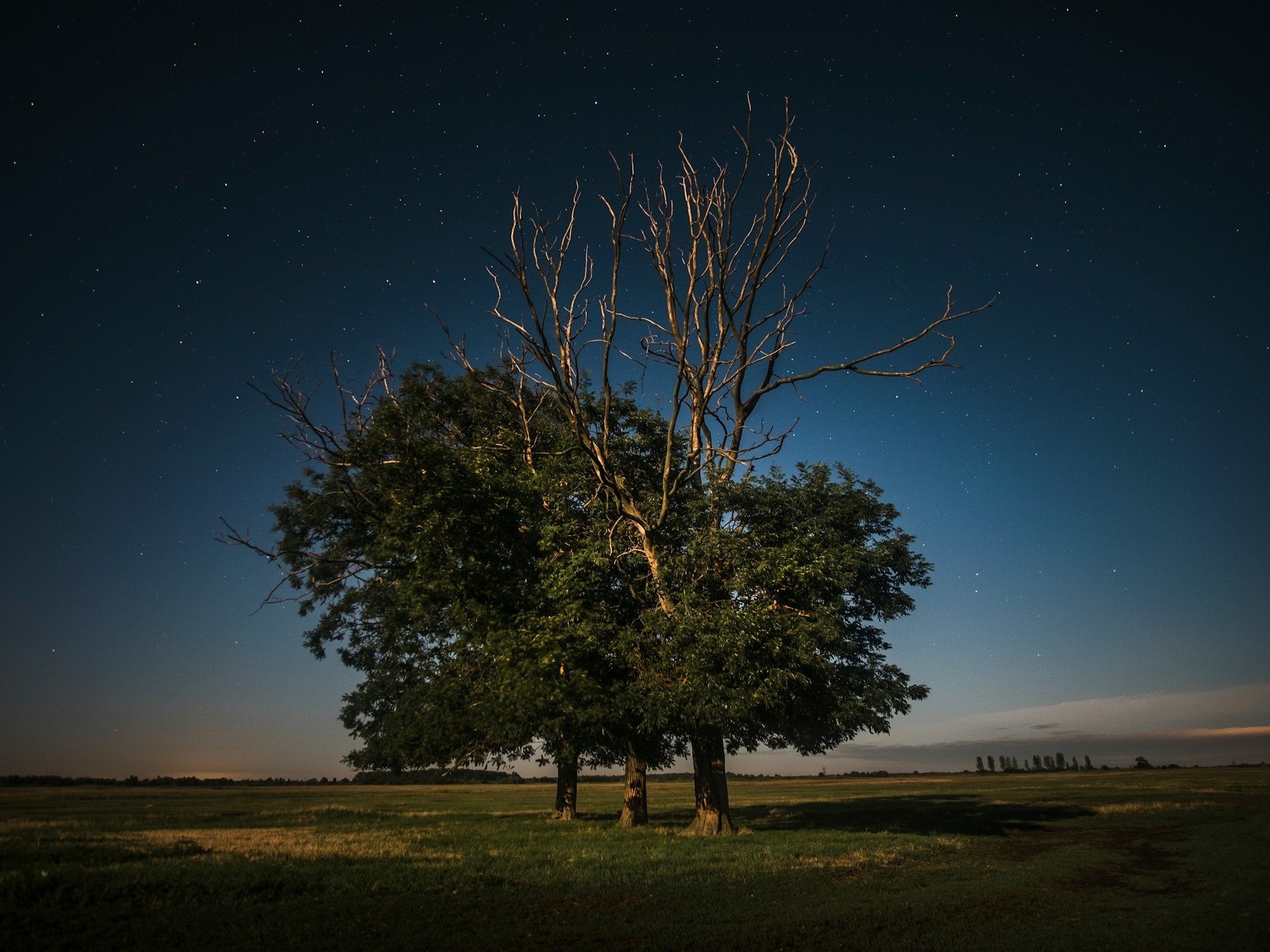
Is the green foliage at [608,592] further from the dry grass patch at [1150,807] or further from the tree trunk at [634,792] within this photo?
the dry grass patch at [1150,807]

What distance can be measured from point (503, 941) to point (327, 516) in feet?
87.2

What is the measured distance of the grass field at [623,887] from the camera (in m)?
10.4

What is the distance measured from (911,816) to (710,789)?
18370 millimetres

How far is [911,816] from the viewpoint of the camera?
37594 mm

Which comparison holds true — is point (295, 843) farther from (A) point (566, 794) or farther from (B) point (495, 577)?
(A) point (566, 794)

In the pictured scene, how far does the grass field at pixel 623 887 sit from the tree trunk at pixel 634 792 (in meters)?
1.18

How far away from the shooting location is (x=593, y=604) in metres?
24.6

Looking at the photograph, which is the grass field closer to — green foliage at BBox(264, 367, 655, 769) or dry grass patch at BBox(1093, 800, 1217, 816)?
green foliage at BBox(264, 367, 655, 769)

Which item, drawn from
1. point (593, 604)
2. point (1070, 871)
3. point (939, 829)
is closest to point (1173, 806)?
point (939, 829)

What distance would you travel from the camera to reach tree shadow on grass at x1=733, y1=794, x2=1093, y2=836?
99.1 ft

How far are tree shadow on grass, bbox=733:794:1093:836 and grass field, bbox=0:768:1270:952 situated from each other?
1519 mm

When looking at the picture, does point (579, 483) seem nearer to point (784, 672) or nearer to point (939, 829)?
point (784, 672)

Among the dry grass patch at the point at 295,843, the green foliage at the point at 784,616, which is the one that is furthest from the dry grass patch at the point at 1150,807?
the dry grass patch at the point at 295,843

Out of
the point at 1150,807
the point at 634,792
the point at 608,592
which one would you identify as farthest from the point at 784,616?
the point at 1150,807
